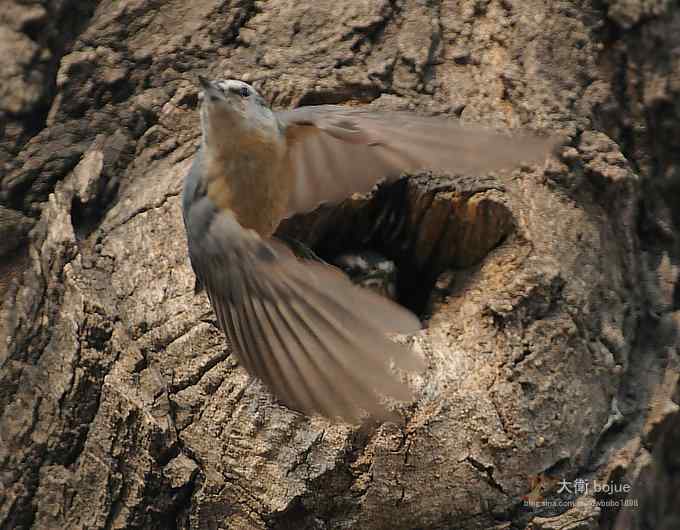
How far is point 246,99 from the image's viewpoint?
203cm

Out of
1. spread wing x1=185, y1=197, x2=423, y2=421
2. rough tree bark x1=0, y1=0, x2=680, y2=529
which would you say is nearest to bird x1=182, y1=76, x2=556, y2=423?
spread wing x1=185, y1=197, x2=423, y2=421

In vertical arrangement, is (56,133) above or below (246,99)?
below

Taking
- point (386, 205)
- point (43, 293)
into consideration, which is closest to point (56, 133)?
point (43, 293)

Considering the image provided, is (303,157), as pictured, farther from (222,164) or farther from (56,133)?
(56,133)

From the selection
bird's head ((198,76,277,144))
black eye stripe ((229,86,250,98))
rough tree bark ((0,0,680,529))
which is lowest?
rough tree bark ((0,0,680,529))

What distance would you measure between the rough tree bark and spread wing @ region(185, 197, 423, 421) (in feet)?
0.44

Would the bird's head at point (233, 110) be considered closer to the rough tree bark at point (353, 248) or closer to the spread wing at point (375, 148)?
the spread wing at point (375, 148)

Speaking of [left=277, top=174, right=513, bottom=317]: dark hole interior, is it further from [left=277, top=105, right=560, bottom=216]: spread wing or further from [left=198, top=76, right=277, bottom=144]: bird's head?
[left=198, top=76, right=277, bottom=144]: bird's head

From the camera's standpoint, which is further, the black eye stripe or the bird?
the black eye stripe

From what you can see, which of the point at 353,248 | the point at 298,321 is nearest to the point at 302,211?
the point at 353,248

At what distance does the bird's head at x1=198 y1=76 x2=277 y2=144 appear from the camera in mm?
1998

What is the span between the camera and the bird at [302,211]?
1614 mm

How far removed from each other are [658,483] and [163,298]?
4.33ft

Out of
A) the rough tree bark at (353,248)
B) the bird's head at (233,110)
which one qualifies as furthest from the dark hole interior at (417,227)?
the bird's head at (233,110)
